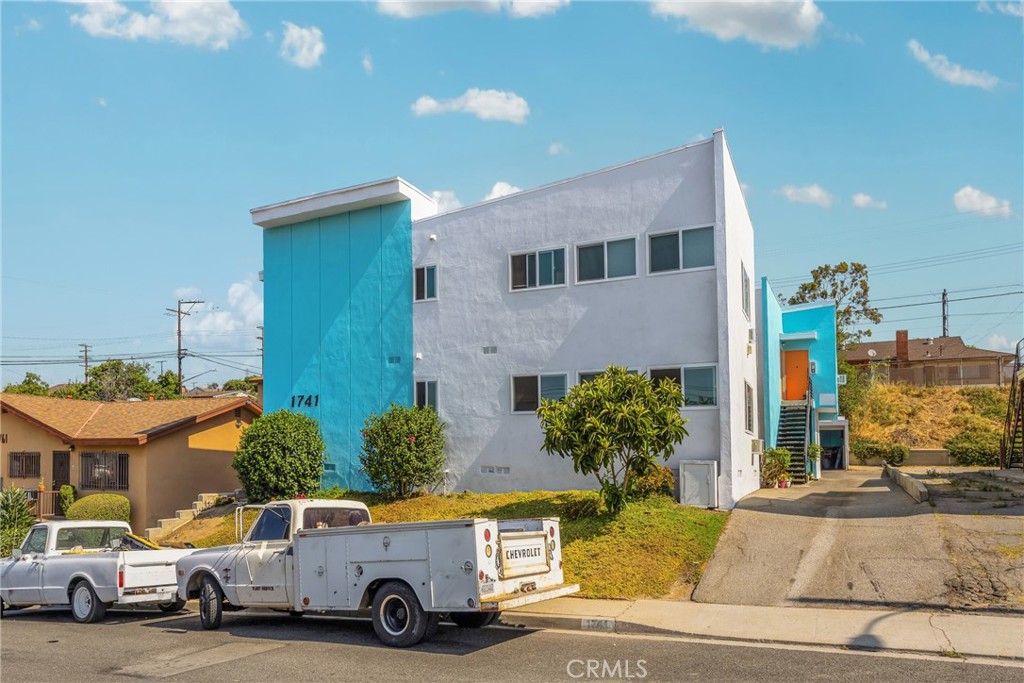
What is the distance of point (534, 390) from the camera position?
69.8 feet

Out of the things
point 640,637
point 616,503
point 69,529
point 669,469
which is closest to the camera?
point 640,637

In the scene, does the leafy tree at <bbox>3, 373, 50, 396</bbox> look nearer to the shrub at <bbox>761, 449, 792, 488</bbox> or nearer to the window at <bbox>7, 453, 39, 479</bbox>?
the window at <bbox>7, 453, 39, 479</bbox>

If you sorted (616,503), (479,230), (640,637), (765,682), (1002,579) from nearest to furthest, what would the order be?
1. (765,682)
2. (640,637)
3. (1002,579)
4. (616,503)
5. (479,230)

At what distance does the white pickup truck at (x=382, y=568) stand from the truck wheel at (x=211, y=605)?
0.02 meters

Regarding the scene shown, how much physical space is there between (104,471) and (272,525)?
17.5 m

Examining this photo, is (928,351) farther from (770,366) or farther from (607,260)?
(607,260)

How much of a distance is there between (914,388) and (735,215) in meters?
32.5

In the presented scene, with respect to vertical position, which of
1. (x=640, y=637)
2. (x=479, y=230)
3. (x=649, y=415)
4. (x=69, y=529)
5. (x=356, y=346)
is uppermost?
(x=479, y=230)

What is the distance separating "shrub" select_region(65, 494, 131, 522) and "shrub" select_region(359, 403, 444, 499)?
892 centimetres

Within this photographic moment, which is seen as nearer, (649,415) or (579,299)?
(649,415)

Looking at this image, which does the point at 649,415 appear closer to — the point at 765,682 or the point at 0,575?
the point at 765,682

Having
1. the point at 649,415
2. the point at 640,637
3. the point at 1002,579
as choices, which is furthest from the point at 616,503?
the point at 1002,579

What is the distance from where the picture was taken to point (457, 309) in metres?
22.6
